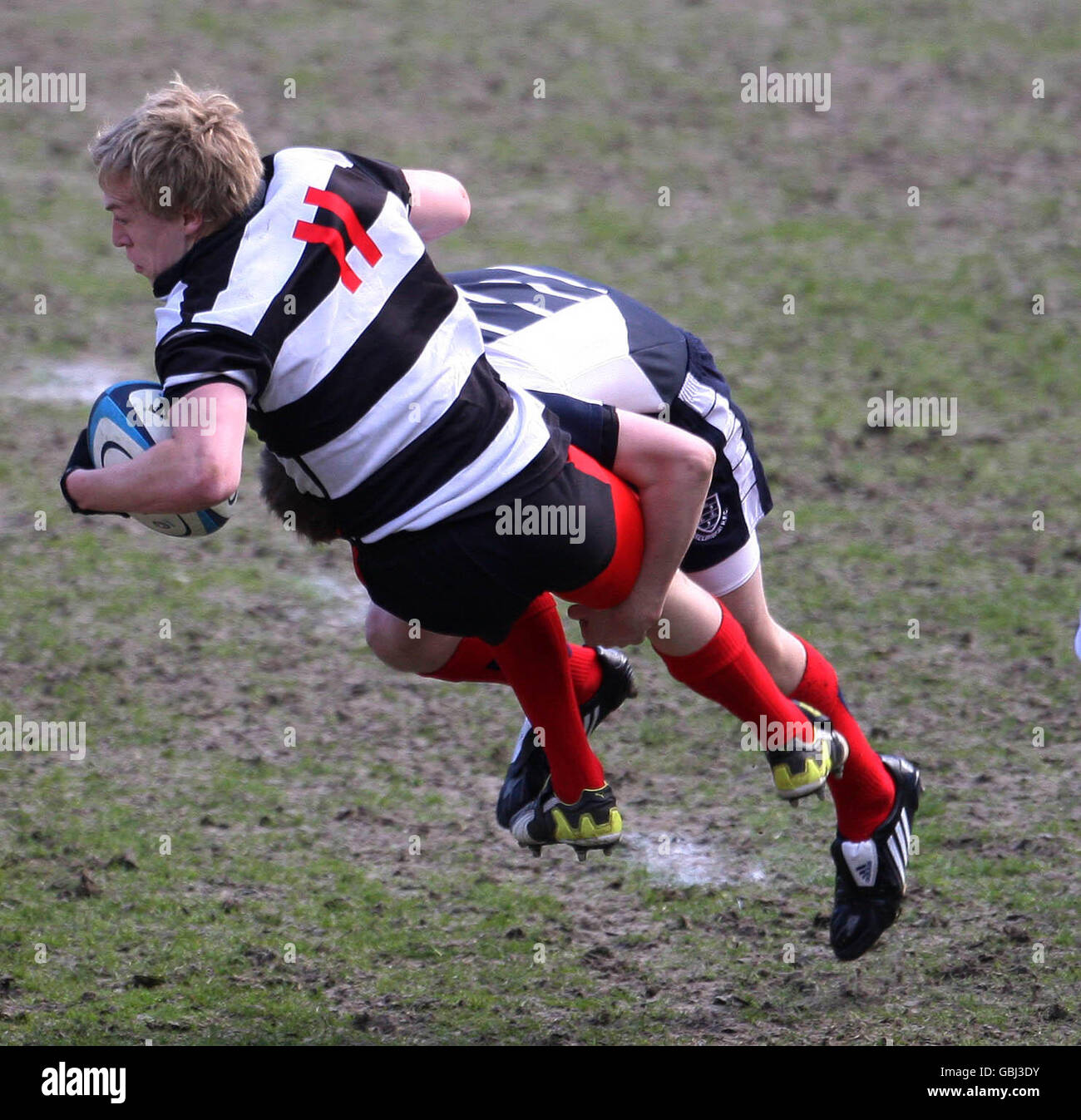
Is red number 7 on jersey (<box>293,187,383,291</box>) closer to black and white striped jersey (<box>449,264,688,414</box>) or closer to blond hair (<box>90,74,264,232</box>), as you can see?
blond hair (<box>90,74,264,232</box>)

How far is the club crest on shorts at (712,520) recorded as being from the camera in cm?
362

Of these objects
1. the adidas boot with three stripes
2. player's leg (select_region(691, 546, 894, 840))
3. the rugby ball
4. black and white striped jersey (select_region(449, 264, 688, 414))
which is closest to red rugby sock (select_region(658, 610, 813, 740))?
player's leg (select_region(691, 546, 894, 840))

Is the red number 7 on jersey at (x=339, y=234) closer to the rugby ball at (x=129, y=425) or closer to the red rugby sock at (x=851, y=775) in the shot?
the rugby ball at (x=129, y=425)

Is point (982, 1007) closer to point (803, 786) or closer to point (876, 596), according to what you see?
point (803, 786)

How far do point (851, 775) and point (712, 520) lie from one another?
73 centimetres

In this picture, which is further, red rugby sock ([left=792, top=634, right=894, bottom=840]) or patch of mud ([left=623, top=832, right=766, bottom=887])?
patch of mud ([left=623, top=832, right=766, bottom=887])

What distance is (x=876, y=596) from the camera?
5418 millimetres

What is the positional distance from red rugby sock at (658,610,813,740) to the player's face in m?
1.42

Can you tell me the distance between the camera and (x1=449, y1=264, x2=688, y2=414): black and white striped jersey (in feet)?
Result: 11.0

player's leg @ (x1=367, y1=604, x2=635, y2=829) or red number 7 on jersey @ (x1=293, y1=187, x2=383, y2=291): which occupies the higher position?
red number 7 on jersey @ (x1=293, y1=187, x2=383, y2=291)

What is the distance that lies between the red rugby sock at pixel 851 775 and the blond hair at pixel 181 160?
74.5 inches

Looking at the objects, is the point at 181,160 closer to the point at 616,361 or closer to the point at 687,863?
the point at 616,361

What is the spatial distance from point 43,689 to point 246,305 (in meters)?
2.59

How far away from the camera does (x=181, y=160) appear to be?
269 centimetres
